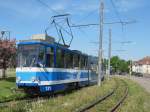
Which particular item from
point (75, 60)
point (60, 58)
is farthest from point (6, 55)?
point (60, 58)

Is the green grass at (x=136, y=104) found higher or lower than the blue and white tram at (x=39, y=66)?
lower

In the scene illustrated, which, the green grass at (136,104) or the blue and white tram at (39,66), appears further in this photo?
the blue and white tram at (39,66)

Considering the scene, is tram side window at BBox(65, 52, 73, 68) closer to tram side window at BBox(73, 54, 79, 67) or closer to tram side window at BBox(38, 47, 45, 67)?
tram side window at BBox(73, 54, 79, 67)

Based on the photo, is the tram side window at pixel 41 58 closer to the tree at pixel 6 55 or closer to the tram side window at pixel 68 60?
the tram side window at pixel 68 60

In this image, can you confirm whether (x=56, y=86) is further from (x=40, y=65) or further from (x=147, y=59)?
(x=147, y=59)

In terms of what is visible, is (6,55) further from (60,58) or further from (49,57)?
(49,57)

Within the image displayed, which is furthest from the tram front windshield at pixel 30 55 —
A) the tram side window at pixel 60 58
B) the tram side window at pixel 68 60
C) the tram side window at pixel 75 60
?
the tram side window at pixel 75 60

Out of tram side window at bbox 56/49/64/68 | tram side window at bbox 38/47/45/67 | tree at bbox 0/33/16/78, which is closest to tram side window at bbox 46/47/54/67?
tram side window at bbox 38/47/45/67

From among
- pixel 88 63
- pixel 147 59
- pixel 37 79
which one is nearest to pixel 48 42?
pixel 37 79

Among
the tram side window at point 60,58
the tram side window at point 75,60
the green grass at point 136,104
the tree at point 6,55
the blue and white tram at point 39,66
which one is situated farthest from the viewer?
the tree at point 6,55

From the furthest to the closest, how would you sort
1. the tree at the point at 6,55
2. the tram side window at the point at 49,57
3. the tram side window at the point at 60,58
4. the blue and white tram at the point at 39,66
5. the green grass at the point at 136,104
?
the tree at the point at 6,55 → the tram side window at the point at 60,58 → the tram side window at the point at 49,57 → the blue and white tram at the point at 39,66 → the green grass at the point at 136,104

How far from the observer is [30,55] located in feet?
58.6

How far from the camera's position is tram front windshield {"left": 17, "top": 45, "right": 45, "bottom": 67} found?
58.0ft

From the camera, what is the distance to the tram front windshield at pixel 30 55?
17672 mm
